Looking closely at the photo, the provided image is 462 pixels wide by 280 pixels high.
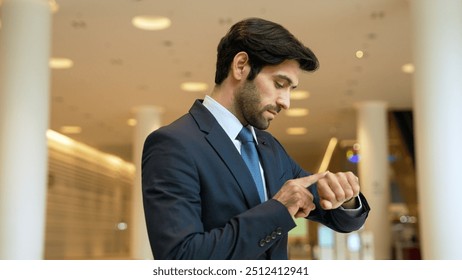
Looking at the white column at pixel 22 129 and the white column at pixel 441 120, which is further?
the white column at pixel 22 129

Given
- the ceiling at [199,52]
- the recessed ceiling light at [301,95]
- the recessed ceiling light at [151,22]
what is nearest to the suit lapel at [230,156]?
the ceiling at [199,52]

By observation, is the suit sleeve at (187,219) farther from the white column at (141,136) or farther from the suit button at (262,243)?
the white column at (141,136)

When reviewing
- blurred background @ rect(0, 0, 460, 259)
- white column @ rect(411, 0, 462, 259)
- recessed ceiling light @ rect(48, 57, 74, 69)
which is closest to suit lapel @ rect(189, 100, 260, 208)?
blurred background @ rect(0, 0, 460, 259)

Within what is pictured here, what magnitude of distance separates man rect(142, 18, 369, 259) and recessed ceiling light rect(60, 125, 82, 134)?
11384 mm

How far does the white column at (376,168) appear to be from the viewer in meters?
9.58

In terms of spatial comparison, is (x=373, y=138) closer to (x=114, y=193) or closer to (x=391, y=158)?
(x=391, y=158)

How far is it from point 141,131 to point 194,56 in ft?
9.45

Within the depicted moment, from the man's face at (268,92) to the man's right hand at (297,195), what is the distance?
0.33ft

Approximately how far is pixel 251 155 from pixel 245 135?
0.03m

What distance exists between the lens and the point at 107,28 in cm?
607

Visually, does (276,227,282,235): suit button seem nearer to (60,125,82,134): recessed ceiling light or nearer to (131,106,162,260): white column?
(131,106,162,260): white column

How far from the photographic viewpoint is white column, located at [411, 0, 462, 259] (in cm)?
466

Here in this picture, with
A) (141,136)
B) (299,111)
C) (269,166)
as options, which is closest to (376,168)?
(299,111)

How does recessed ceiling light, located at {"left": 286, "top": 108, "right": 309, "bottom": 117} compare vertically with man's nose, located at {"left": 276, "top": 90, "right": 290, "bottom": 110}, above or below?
above
